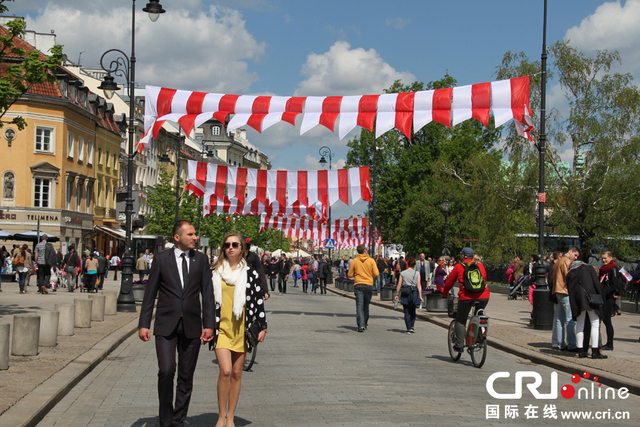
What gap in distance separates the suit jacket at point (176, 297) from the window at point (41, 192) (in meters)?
47.0

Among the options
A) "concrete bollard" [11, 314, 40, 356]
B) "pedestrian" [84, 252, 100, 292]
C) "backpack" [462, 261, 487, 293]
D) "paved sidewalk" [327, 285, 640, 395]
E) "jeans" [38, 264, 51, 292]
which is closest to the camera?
"paved sidewalk" [327, 285, 640, 395]

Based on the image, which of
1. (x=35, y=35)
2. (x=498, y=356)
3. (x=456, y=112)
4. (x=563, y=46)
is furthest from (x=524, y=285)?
(x=35, y=35)

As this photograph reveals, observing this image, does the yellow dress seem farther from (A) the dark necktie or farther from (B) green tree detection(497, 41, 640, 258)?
(B) green tree detection(497, 41, 640, 258)

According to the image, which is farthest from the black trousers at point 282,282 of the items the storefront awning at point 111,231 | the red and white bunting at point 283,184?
the storefront awning at point 111,231

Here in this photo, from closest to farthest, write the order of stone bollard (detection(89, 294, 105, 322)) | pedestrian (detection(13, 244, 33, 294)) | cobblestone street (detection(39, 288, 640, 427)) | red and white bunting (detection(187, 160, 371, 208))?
cobblestone street (detection(39, 288, 640, 427)) < stone bollard (detection(89, 294, 105, 322)) < red and white bunting (detection(187, 160, 371, 208)) < pedestrian (detection(13, 244, 33, 294))

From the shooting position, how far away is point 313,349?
13.2m

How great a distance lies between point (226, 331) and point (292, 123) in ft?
39.5

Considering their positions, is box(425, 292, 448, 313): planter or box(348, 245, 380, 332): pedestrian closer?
box(348, 245, 380, 332): pedestrian

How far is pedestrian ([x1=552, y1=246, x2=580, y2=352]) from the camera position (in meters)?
12.8

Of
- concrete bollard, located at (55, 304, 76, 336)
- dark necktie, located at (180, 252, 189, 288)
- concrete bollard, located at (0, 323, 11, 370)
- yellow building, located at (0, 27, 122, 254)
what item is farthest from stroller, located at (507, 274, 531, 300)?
yellow building, located at (0, 27, 122, 254)

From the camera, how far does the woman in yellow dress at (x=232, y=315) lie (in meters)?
6.59

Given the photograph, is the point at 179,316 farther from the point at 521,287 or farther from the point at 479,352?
the point at 521,287

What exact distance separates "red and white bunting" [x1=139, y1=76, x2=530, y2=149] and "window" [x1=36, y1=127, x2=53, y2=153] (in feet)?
114

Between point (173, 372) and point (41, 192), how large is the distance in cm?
4737
